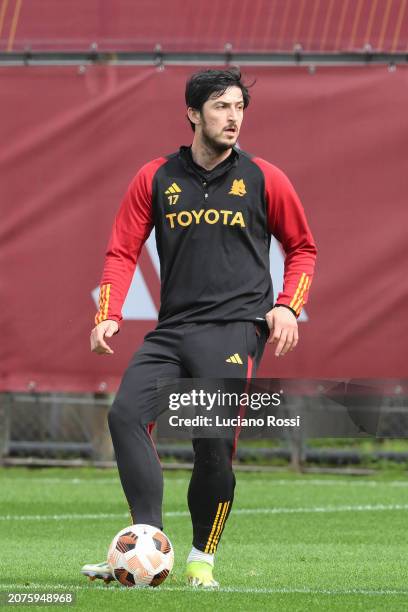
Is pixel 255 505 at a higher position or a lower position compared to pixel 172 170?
lower

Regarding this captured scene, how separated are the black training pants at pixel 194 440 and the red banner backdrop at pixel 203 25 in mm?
6604

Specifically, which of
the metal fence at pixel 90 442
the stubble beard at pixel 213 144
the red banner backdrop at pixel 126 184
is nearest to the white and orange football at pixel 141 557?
the stubble beard at pixel 213 144

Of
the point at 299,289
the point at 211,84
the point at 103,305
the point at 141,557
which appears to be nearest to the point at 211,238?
the point at 299,289

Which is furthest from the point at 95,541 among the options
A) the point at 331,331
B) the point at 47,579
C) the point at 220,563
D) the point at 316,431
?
the point at 331,331

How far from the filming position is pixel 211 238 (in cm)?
648

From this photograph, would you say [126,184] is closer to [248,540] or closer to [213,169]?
[248,540]

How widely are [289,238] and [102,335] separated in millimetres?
911

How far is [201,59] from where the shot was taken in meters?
12.8

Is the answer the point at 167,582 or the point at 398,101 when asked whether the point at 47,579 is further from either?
the point at 398,101

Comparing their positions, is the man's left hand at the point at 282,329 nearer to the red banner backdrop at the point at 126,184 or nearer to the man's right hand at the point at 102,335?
the man's right hand at the point at 102,335

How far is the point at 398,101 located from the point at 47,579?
6.81 m

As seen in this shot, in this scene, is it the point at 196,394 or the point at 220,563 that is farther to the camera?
the point at 220,563

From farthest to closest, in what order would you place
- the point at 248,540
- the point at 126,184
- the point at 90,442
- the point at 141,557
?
the point at 90,442
the point at 126,184
the point at 248,540
the point at 141,557

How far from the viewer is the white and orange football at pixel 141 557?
6.17 meters
